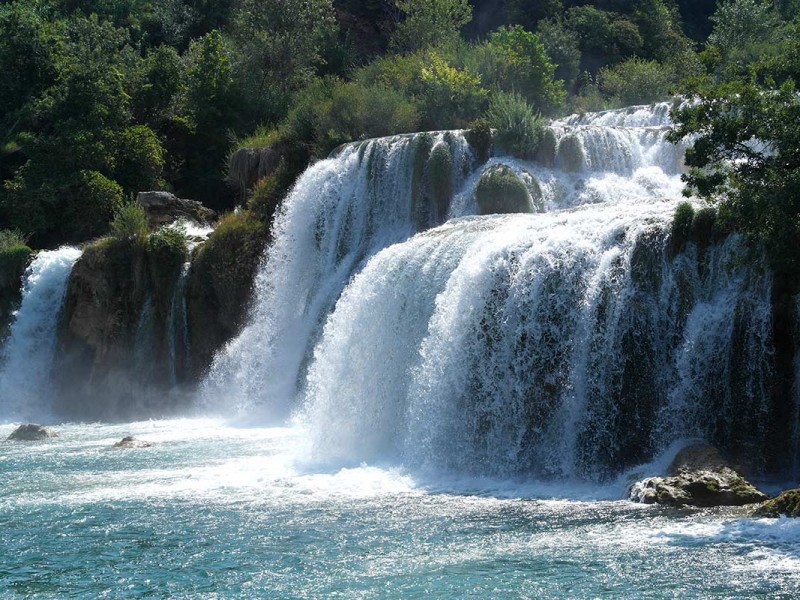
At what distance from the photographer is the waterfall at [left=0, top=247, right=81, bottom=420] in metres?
26.8

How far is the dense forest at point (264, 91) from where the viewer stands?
2892 centimetres

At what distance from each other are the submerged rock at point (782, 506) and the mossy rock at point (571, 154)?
13115 mm

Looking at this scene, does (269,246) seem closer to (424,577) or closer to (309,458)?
(309,458)

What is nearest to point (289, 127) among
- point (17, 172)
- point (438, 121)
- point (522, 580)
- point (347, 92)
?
point (347, 92)

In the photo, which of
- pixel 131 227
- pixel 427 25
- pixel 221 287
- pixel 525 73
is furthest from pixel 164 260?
pixel 427 25

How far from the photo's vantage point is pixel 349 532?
12438 mm

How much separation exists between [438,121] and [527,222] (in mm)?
12497

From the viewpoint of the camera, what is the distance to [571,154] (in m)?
24.3

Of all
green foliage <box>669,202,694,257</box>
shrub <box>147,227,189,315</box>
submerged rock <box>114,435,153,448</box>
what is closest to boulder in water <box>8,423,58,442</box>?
submerged rock <box>114,435,153,448</box>

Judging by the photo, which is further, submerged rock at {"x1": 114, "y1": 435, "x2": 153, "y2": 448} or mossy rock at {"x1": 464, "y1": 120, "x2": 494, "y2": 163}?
mossy rock at {"x1": 464, "y1": 120, "x2": 494, "y2": 163}

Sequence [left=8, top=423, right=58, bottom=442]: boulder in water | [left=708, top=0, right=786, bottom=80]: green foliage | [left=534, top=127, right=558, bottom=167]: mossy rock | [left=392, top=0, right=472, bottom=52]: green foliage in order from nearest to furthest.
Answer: [left=8, top=423, right=58, bottom=442]: boulder in water
[left=534, top=127, right=558, bottom=167]: mossy rock
[left=708, top=0, right=786, bottom=80]: green foliage
[left=392, top=0, right=472, bottom=52]: green foliage

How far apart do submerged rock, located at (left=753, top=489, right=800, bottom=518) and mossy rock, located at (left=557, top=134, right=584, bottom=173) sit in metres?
13.1

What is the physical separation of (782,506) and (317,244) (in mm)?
15058

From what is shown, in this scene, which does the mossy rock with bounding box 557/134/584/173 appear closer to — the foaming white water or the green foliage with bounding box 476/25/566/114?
the foaming white water
